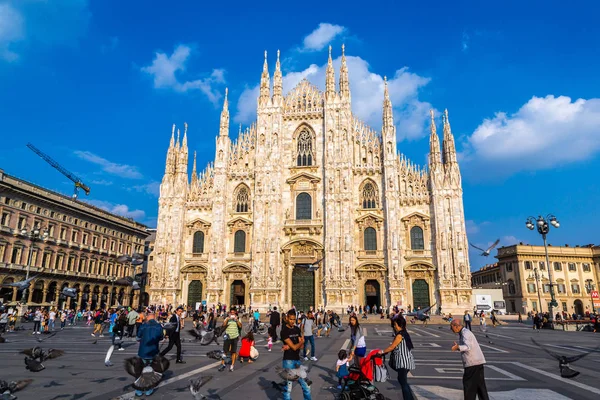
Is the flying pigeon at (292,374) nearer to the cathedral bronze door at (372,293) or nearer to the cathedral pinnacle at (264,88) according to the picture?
the cathedral bronze door at (372,293)

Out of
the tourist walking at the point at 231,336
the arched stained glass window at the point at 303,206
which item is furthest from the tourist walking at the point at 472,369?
the arched stained glass window at the point at 303,206

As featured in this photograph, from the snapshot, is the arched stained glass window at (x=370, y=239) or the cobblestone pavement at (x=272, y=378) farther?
the arched stained glass window at (x=370, y=239)

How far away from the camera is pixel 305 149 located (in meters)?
42.5

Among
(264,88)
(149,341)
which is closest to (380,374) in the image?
(149,341)

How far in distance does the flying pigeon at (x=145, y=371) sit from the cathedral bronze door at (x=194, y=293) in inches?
1375

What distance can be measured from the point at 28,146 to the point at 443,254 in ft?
266

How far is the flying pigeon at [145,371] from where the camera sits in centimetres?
652

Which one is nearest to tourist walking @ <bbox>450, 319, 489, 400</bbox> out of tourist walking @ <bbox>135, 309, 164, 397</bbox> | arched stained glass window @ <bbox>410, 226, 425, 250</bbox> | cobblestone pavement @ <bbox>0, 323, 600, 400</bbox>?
cobblestone pavement @ <bbox>0, 323, 600, 400</bbox>

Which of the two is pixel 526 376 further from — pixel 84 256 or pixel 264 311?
pixel 84 256

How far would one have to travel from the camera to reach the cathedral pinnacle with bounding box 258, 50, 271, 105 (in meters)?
43.4

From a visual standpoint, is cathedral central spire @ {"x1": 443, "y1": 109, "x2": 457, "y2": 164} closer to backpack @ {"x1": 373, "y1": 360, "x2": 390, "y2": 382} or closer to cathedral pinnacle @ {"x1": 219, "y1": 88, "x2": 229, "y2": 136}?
cathedral pinnacle @ {"x1": 219, "y1": 88, "x2": 229, "y2": 136}

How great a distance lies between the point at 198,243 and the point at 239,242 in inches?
173

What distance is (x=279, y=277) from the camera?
38750 mm

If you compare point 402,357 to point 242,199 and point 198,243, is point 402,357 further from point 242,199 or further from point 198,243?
point 198,243
